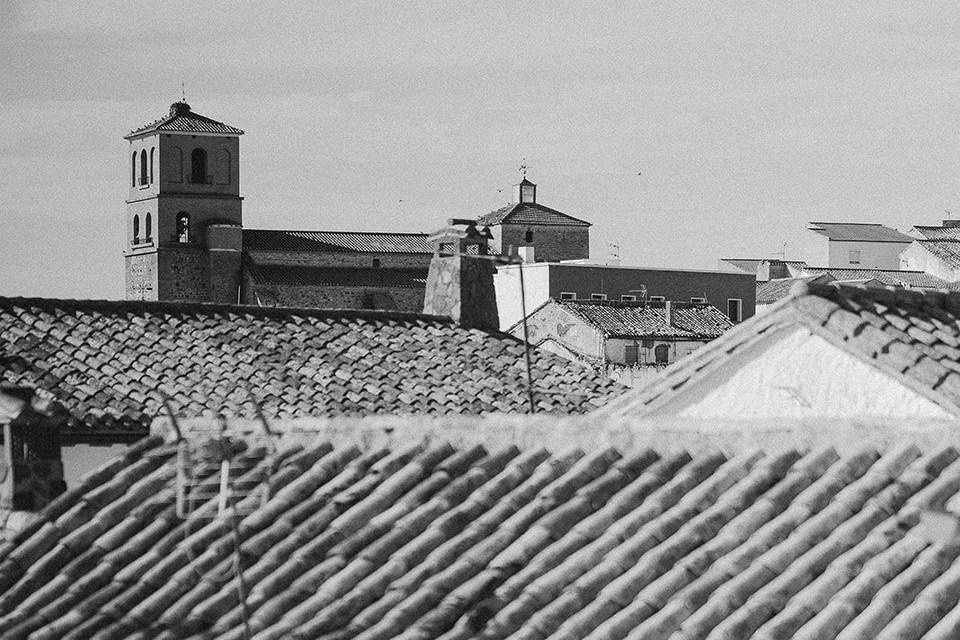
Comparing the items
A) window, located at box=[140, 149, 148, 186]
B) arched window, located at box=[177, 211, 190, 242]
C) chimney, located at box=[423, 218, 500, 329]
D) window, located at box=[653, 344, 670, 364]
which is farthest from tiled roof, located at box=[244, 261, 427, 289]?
chimney, located at box=[423, 218, 500, 329]

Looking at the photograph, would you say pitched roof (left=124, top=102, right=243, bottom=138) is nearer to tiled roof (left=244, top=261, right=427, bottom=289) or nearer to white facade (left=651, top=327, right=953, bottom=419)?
tiled roof (left=244, top=261, right=427, bottom=289)

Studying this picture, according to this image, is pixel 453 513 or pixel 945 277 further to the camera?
pixel 945 277

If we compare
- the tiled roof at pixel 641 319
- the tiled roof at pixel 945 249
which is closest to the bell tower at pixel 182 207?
the tiled roof at pixel 945 249

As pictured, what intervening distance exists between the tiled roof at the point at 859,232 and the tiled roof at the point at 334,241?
21.2 m

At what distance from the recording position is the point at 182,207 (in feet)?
355

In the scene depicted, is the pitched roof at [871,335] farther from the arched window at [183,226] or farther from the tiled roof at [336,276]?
the arched window at [183,226]

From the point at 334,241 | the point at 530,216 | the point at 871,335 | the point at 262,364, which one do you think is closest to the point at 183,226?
the point at 334,241

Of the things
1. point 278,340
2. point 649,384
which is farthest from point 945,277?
point 649,384

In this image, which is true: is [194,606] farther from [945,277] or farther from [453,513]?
[945,277]

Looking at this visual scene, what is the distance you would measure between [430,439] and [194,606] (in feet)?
4.54

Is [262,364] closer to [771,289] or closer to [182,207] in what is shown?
[771,289]

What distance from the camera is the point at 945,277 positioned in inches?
3649

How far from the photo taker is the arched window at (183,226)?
352 ft

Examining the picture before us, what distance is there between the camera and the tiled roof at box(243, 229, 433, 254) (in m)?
104
